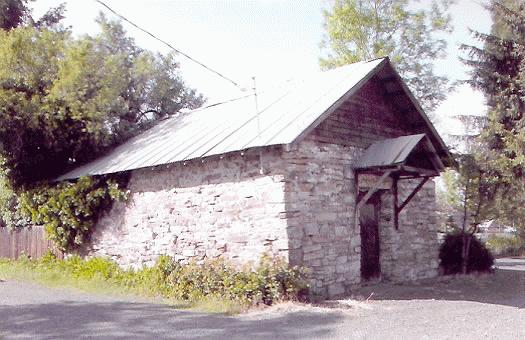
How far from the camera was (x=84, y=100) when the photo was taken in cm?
1675

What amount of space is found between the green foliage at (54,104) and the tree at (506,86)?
1392 cm

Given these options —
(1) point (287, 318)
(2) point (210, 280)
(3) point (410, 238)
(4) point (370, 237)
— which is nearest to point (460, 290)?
(3) point (410, 238)

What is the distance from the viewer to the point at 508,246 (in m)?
27.7

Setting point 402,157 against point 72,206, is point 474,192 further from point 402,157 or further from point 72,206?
point 72,206

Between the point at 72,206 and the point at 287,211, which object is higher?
the point at 72,206

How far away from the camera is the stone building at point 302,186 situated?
10.7 m

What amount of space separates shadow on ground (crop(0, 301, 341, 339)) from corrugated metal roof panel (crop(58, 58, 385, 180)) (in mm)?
3502

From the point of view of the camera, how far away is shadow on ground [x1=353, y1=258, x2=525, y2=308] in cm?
1101

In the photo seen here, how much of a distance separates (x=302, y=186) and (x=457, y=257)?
747cm

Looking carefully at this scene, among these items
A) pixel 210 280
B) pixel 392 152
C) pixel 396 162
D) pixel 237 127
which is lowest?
pixel 210 280

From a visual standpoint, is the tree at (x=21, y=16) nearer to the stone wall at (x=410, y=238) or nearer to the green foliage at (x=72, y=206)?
the green foliage at (x=72, y=206)

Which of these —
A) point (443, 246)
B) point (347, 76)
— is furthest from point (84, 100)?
point (443, 246)

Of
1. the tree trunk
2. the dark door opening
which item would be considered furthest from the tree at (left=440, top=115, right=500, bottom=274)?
the dark door opening

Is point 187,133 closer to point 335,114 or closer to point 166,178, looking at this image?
point 166,178
